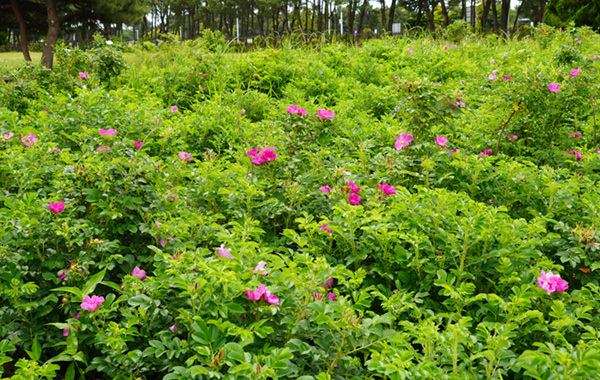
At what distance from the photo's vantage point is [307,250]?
6.21 ft

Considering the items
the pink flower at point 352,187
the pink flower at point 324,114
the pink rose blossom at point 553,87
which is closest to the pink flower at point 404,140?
the pink flower at point 324,114

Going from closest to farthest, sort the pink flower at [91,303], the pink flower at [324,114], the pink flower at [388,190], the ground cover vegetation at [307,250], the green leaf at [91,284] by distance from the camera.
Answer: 1. the ground cover vegetation at [307,250]
2. the pink flower at [91,303]
3. the green leaf at [91,284]
4. the pink flower at [388,190]
5. the pink flower at [324,114]

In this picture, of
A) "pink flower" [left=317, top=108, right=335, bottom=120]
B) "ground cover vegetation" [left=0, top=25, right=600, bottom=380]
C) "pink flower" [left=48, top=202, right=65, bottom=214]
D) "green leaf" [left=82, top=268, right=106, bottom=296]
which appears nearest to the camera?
"ground cover vegetation" [left=0, top=25, right=600, bottom=380]

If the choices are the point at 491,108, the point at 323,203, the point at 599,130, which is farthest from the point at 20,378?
the point at 599,130

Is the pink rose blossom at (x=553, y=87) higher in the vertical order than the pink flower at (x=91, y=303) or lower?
higher

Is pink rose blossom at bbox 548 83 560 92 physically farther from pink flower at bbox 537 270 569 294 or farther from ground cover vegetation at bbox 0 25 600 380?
pink flower at bbox 537 270 569 294

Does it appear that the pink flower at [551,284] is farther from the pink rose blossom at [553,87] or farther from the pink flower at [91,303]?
the pink rose blossom at [553,87]

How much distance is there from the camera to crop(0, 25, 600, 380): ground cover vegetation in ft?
4.78

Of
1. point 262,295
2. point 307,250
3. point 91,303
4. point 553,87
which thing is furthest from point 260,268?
point 553,87

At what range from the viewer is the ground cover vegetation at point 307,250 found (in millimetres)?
1457

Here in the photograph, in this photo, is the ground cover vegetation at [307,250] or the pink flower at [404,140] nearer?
the ground cover vegetation at [307,250]

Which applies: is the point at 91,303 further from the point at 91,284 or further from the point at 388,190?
the point at 388,190

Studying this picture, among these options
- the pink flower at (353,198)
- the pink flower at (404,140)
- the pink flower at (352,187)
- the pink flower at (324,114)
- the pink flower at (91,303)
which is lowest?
the pink flower at (91,303)

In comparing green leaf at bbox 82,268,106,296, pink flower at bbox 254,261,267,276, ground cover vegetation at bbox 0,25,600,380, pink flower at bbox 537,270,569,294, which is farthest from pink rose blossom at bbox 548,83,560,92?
A: green leaf at bbox 82,268,106,296
